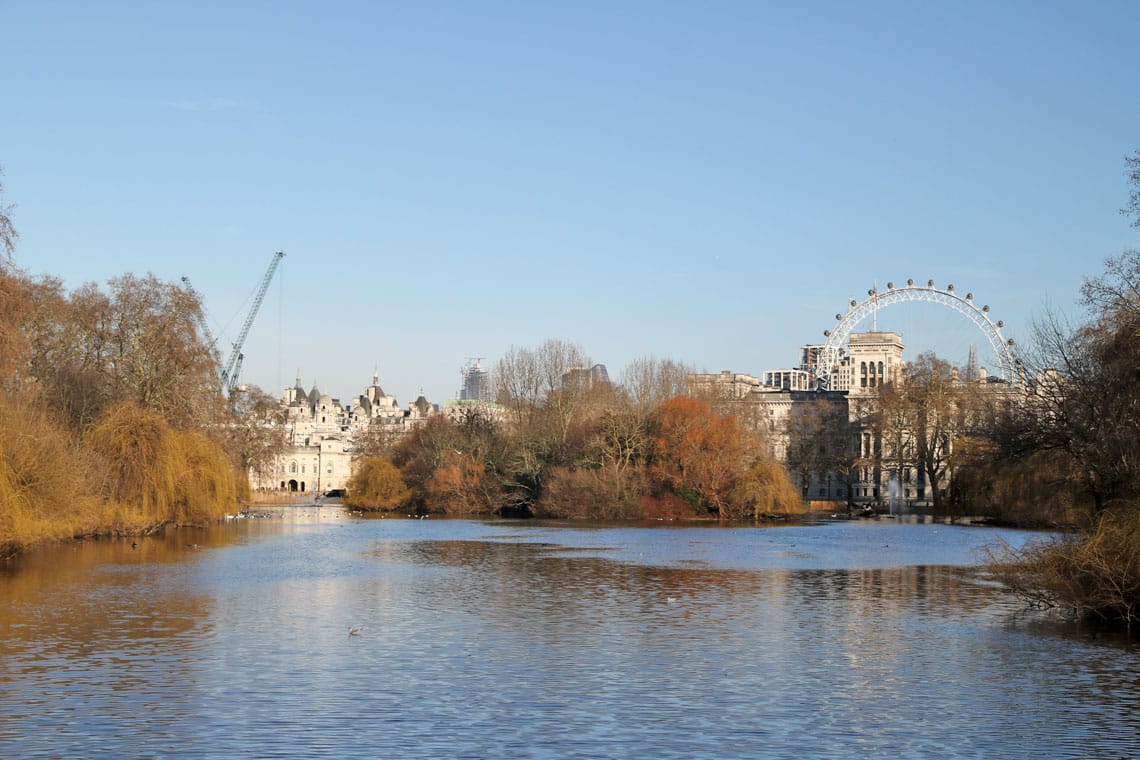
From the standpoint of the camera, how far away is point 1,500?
36781 millimetres

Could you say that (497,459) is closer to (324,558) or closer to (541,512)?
(541,512)

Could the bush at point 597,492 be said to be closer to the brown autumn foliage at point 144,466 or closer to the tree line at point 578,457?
the tree line at point 578,457

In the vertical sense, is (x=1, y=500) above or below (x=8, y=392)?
below

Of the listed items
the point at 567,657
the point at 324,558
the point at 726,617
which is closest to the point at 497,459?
the point at 324,558

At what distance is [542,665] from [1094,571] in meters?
11.0

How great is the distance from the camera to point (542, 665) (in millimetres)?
21906

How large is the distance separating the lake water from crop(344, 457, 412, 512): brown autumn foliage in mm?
54543

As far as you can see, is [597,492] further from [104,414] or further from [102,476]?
[102,476]

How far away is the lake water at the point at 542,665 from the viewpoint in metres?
16.6

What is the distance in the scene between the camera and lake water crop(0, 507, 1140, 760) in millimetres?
16594

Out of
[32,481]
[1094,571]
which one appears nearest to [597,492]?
[32,481]

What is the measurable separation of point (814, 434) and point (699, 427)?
159ft

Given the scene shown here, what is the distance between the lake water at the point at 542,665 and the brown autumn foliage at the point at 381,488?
5454 centimetres

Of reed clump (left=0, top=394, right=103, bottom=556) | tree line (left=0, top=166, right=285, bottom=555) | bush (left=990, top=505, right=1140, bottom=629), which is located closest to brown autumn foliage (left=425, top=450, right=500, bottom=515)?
tree line (left=0, top=166, right=285, bottom=555)
